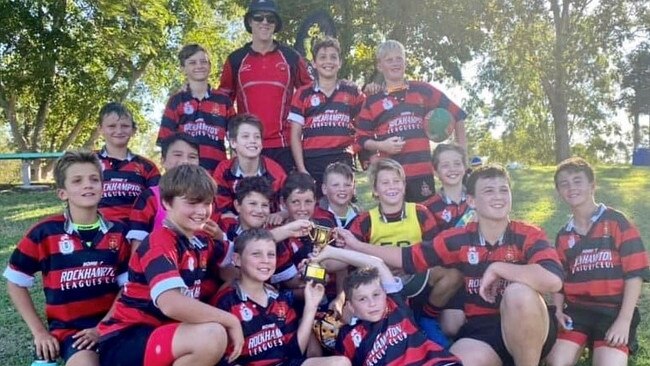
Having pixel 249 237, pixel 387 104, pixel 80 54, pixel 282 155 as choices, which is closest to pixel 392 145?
pixel 387 104

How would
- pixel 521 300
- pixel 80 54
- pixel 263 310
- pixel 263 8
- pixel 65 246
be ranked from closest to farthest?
pixel 521 300 < pixel 263 310 < pixel 65 246 < pixel 263 8 < pixel 80 54

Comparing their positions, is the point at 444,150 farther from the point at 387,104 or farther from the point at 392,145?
the point at 387,104

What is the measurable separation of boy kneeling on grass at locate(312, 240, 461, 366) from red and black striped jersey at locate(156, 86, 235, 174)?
7.84 ft

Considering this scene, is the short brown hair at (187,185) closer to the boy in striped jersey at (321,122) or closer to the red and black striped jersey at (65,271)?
the red and black striped jersey at (65,271)

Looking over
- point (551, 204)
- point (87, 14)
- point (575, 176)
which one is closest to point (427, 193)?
point (575, 176)

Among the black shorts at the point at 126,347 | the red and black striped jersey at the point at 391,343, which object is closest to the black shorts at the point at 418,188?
the red and black striped jersey at the point at 391,343

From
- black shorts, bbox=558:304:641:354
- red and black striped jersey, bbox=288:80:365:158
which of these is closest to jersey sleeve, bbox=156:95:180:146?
red and black striped jersey, bbox=288:80:365:158

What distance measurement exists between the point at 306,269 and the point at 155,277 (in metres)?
1.04

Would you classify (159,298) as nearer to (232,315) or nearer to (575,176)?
(232,315)

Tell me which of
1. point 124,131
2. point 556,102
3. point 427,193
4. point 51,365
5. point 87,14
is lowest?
point 51,365

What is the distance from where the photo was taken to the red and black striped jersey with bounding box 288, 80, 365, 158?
5.93m

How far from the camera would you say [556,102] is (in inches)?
1062

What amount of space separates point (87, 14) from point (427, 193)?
19563mm

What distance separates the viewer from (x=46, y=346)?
4035mm
